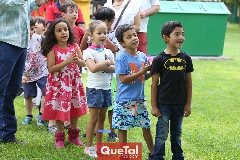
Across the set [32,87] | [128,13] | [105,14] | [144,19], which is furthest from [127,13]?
[32,87]

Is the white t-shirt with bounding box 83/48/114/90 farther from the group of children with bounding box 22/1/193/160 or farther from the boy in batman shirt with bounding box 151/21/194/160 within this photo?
the boy in batman shirt with bounding box 151/21/194/160

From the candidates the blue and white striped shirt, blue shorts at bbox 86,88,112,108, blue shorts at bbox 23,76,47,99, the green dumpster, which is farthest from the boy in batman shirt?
the green dumpster

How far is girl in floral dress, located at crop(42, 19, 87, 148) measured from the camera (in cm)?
457

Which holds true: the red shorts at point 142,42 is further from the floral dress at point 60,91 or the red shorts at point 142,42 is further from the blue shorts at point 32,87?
the blue shorts at point 32,87

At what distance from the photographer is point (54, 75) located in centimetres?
462

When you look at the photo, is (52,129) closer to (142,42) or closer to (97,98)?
(97,98)

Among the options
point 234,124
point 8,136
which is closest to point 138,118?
point 8,136

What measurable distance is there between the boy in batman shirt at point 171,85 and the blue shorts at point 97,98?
690mm

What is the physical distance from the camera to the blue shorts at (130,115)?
158 inches

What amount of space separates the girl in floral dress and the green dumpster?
29.5ft

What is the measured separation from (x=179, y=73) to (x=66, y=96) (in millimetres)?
1332

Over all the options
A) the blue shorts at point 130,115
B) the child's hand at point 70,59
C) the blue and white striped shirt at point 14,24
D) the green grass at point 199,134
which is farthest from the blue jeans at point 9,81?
the blue shorts at point 130,115

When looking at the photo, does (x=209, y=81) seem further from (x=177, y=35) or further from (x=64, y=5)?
(x=177, y=35)

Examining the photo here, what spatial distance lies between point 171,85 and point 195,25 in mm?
10493
